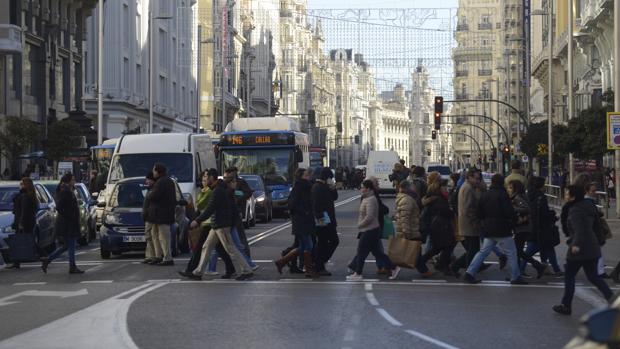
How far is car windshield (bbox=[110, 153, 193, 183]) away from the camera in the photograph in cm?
2994

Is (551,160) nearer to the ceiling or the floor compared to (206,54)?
nearer to the floor

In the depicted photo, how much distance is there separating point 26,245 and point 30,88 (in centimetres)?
3217

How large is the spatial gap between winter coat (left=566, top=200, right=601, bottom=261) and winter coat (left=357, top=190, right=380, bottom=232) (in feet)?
19.9

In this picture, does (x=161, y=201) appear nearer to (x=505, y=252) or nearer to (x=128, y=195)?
(x=128, y=195)

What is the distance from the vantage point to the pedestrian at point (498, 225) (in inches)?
711

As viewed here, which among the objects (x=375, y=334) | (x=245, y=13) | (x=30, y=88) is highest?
(x=245, y=13)

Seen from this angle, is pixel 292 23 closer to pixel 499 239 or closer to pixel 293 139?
pixel 293 139

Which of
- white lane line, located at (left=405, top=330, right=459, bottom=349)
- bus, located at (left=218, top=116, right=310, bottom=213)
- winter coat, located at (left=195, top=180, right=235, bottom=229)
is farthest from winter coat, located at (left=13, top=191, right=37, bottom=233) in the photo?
bus, located at (left=218, top=116, right=310, bottom=213)

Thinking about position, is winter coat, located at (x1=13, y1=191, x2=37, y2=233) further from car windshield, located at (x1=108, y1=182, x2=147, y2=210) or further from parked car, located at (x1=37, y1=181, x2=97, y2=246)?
parked car, located at (x1=37, y1=181, x2=97, y2=246)

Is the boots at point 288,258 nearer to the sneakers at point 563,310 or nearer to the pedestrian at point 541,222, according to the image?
the pedestrian at point 541,222

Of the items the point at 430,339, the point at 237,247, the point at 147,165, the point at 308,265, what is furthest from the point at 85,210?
the point at 430,339

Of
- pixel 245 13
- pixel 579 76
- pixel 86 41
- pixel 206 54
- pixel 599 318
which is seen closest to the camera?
pixel 599 318

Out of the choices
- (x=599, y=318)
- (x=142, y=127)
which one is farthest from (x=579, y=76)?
(x=599, y=318)

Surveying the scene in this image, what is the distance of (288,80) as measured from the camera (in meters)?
149
